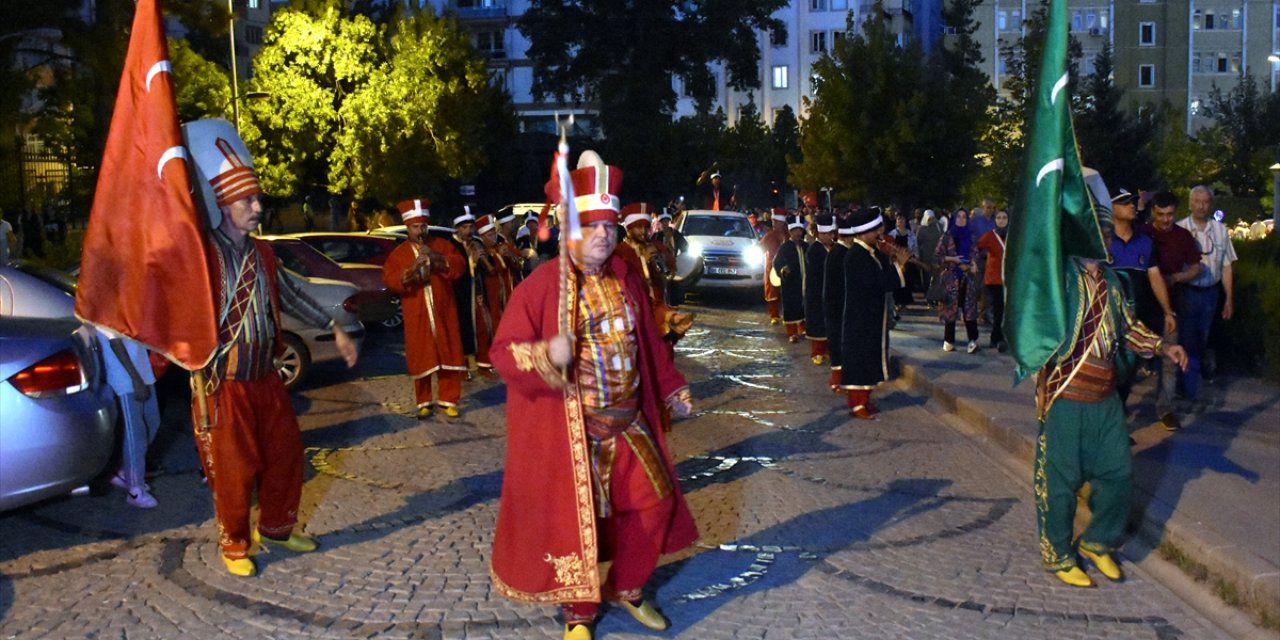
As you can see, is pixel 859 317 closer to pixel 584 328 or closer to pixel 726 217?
pixel 584 328

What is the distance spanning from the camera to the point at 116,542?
23.9ft

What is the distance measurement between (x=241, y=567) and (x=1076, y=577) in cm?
401

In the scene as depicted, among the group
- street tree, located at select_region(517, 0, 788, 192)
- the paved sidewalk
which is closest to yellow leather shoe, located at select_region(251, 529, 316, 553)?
the paved sidewalk

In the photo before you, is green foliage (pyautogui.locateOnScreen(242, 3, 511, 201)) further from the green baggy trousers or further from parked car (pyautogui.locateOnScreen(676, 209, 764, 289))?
the green baggy trousers

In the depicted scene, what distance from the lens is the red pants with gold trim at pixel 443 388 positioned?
11.6m

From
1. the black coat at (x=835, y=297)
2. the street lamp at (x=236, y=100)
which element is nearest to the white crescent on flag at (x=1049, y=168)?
the black coat at (x=835, y=297)

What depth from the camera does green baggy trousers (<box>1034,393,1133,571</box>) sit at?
249 inches

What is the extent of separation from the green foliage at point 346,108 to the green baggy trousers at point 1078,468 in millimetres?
36196

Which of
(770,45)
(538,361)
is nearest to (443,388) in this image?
(538,361)

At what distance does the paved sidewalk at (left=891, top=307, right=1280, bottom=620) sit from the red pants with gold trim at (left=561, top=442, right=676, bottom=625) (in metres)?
2.77

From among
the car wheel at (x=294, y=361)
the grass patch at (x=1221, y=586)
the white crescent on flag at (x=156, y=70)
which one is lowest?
the grass patch at (x=1221, y=586)

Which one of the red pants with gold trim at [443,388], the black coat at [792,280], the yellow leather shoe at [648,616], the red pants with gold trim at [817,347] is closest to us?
the yellow leather shoe at [648,616]

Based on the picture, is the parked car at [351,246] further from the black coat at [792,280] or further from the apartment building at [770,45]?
the apartment building at [770,45]

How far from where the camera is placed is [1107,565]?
21.5 feet
